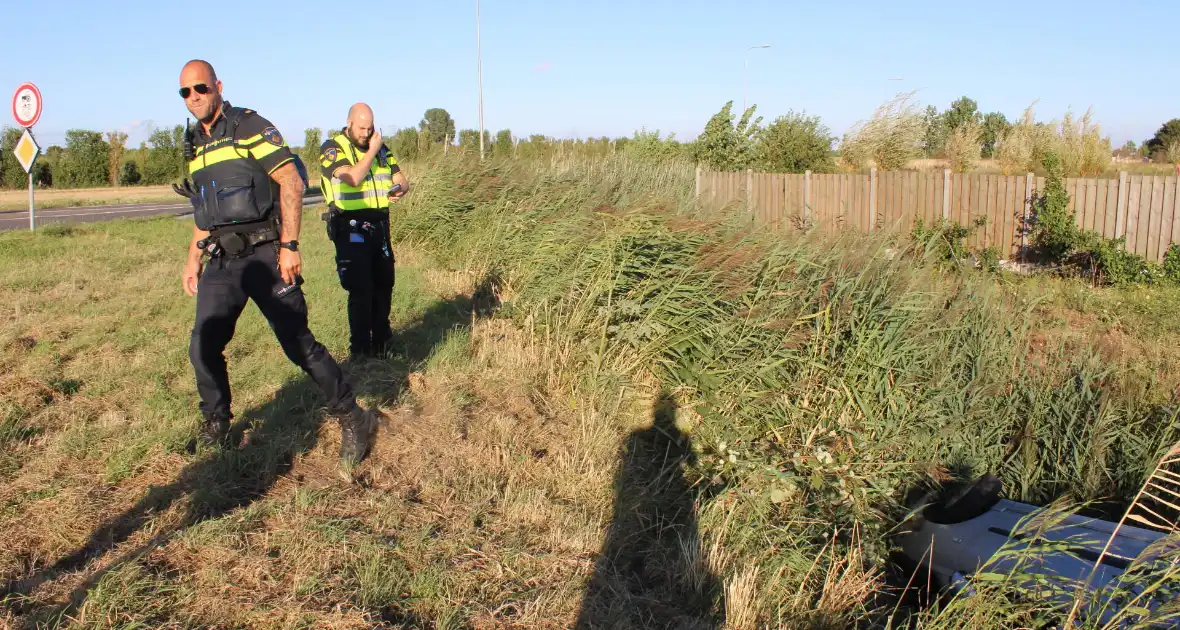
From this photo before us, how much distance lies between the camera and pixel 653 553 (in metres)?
3.97

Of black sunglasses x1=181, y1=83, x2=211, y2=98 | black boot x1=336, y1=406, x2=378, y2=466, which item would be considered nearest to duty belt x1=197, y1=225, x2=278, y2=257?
black sunglasses x1=181, y1=83, x2=211, y2=98

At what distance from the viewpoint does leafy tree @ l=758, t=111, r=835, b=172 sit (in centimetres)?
1884

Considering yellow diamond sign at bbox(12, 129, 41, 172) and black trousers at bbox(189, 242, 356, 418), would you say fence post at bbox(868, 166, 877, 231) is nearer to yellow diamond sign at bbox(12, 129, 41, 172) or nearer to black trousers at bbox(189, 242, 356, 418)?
black trousers at bbox(189, 242, 356, 418)

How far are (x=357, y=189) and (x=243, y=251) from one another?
1.84 metres

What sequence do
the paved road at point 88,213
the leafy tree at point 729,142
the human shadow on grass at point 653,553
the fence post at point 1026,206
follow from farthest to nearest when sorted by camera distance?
the leafy tree at point 729,142 < the paved road at point 88,213 < the fence post at point 1026,206 < the human shadow on grass at point 653,553

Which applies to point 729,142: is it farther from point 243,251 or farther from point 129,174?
point 129,174

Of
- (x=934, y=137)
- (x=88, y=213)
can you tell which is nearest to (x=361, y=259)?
(x=88, y=213)

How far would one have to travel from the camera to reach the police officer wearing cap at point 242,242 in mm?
3961

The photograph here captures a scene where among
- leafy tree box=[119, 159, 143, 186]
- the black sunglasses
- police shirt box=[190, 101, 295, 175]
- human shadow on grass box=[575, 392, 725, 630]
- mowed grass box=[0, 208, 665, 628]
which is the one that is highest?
leafy tree box=[119, 159, 143, 186]

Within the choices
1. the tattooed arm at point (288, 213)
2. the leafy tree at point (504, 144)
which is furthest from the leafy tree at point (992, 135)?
the tattooed arm at point (288, 213)

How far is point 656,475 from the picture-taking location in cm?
492

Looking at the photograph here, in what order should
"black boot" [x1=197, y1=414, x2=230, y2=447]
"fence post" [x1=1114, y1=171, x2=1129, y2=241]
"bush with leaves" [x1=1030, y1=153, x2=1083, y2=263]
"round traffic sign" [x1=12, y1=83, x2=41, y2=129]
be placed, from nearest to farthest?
1. "black boot" [x1=197, y1=414, x2=230, y2=447]
2. "fence post" [x1=1114, y1=171, x2=1129, y2=241]
3. "bush with leaves" [x1=1030, y1=153, x2=1083, y2=263]
4. "round traffic sign" [x1=12, y1=83, x2=41, y2=129]

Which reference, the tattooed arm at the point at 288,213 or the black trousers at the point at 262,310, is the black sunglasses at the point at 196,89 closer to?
the tattooed arm at the point at 288,213

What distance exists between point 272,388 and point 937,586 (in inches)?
153
